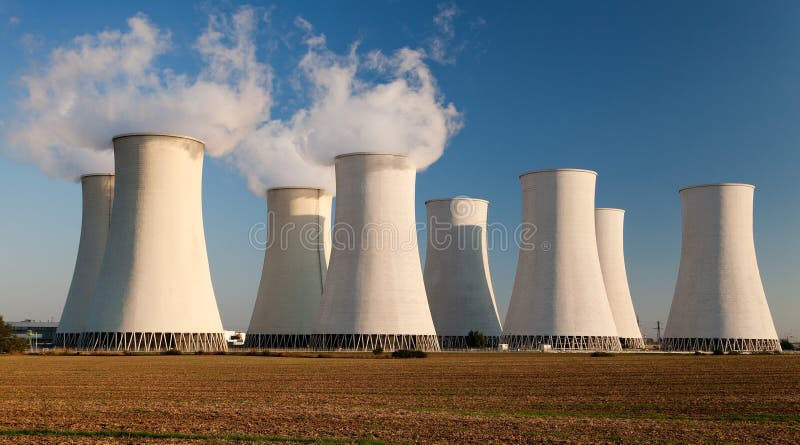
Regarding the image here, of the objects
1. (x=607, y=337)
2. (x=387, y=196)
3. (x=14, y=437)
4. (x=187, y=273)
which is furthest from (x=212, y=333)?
(x=14, y=437)

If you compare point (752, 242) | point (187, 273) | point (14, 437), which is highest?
point (752, 242)

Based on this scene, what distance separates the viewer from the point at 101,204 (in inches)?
1869

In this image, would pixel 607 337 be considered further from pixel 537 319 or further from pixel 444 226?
pixel 444 226

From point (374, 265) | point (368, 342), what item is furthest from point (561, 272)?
point (368, 342)

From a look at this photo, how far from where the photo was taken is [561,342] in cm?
4784

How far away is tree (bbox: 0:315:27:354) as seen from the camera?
4492cm

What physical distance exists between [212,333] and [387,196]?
458 inches

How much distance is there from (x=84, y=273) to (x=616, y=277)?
36.9 m

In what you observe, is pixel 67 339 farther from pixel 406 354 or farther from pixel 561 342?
pixel 561 342

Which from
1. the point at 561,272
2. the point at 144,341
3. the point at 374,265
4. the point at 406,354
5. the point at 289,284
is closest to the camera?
the point at 406,354

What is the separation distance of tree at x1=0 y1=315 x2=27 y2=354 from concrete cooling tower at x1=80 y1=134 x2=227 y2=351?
7.49 metres

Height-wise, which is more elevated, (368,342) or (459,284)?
(459,284)

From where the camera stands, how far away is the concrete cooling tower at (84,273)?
44875 millimetres

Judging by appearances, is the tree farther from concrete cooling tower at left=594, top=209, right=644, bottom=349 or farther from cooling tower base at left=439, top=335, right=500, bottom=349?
concrete cooling tower at left=594, top=209, right=644, bottom=349
